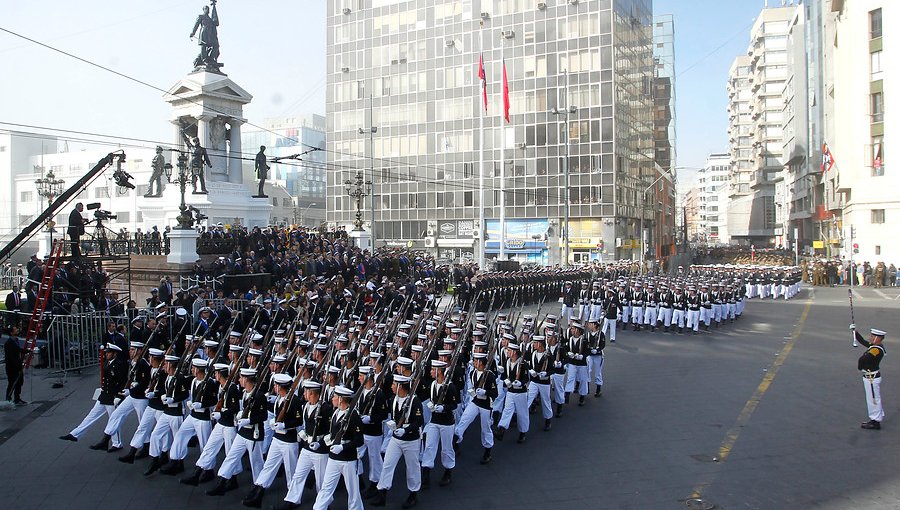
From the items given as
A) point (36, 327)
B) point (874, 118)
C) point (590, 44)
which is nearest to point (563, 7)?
point (590, 44)

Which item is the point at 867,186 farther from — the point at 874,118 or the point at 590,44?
the point at 590,44

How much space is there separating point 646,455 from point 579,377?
3.58 meters

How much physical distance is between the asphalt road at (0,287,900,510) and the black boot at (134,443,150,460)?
0.26 metres

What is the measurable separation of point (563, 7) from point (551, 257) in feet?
73.0

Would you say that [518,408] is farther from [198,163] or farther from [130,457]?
[198,163]

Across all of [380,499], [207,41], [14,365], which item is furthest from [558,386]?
[207,41]

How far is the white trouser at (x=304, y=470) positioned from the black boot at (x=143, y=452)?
3523mm

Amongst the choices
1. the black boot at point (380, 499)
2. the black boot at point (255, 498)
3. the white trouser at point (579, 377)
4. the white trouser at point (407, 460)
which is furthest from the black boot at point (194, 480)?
the white trouser at point (579, 377)

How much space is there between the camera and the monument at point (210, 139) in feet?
106

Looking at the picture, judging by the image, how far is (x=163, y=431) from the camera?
9.61m

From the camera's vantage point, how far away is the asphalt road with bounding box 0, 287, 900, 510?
28.3 feet

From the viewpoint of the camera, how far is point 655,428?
461 inches

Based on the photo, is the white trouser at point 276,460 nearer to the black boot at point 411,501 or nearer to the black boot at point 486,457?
the black boot at point 411,501

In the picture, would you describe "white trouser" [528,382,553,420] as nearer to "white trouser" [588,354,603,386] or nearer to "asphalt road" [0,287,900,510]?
"asphalt road" [0,287,900,510]
